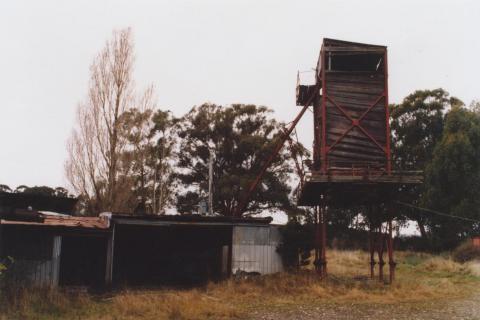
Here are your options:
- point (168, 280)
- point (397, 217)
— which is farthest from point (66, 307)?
point (397, 217)

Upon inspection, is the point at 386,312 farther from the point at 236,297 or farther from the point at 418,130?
the point at 418,130

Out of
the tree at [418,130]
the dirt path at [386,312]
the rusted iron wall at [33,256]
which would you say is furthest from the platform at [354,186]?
the tree at [418,130]

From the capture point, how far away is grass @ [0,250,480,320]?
14359mm

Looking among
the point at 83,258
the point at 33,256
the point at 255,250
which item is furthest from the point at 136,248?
the point at 33,256

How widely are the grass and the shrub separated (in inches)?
245

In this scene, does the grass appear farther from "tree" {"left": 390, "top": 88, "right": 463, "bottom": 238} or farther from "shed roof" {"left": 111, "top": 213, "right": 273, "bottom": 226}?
"tree" {"left": 390, "top": 88, "right": 463, "bottom": 238}

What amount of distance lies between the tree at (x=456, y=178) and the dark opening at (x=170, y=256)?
21.9 m

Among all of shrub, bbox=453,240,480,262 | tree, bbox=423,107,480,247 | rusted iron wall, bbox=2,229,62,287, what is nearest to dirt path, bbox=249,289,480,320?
rusted iron wall, bbox=2,229,62,287

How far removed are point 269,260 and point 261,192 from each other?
17.9 m

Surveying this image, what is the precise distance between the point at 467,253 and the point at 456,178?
7231mm

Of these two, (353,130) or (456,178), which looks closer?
(353,130)

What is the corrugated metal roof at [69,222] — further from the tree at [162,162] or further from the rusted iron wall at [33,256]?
the tree at [162,162]

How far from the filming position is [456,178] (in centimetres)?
3900

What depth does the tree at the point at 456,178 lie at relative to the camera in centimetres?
3825
